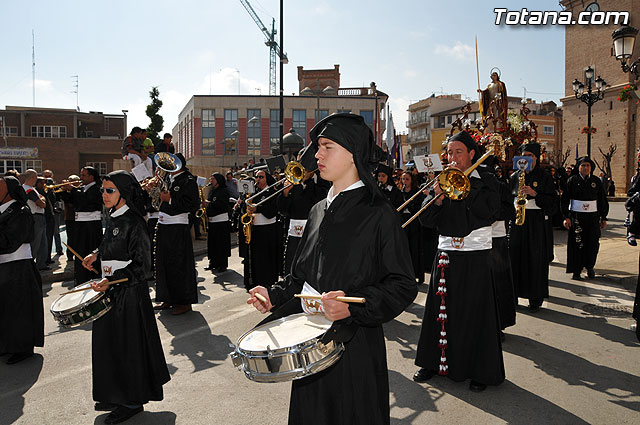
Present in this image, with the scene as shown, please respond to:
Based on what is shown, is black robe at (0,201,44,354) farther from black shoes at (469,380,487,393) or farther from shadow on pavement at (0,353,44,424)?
black shoes at (469,380,487,393)

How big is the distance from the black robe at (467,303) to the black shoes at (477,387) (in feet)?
0.15

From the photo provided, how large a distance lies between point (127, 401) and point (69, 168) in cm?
5836

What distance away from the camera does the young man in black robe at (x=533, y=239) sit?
781 centimetres

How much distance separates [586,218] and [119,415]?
31.3 feet

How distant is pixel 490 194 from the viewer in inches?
198

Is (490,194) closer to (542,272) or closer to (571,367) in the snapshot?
(571,367)

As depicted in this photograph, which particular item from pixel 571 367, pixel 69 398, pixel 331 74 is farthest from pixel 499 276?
pixel 331 74

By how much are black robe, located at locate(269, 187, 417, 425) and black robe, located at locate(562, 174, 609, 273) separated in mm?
8915

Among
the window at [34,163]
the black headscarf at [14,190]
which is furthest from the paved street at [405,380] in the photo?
the window at [34,163]

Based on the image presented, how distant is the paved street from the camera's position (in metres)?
4.35

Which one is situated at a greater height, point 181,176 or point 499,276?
point 181,176

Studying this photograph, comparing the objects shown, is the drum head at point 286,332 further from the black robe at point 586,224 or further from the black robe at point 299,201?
the black robe at point 586,224

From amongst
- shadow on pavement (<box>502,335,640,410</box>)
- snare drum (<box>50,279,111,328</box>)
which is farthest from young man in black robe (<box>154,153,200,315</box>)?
shadow on pavement (<box>502,335,640,410</box>)

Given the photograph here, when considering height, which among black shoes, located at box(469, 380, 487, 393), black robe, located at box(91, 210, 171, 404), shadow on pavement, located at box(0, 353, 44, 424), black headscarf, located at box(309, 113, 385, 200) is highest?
black headscarf, located at box(309, 113, 385, 200)
